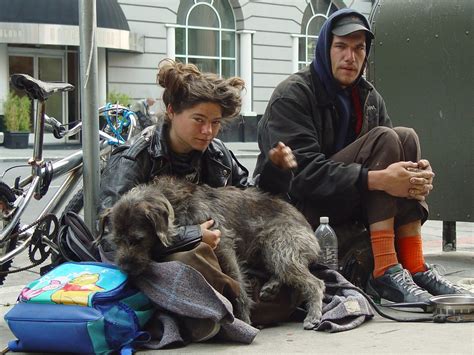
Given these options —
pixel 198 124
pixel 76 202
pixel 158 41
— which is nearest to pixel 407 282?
pixel 198 124

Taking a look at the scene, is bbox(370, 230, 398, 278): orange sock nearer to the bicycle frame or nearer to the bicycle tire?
the bicycle frame

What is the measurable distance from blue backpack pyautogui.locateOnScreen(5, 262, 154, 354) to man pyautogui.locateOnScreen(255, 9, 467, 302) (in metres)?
1.50

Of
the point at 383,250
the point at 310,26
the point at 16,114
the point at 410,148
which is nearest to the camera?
the point at 383,250

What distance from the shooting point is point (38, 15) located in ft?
71.9

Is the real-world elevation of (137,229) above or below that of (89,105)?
below

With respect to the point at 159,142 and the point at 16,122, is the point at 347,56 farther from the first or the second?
the point at 16,122

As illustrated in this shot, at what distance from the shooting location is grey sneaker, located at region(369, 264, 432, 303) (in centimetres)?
448

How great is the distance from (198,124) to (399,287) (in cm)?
148

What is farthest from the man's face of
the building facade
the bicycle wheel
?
the building facade

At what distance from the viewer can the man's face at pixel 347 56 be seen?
4.87 meters

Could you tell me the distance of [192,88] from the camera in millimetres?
4219

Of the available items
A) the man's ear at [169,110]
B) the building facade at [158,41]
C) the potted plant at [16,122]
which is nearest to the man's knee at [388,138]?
the man's ear at [169,110]

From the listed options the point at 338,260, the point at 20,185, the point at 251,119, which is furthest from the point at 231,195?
the point at 251,119

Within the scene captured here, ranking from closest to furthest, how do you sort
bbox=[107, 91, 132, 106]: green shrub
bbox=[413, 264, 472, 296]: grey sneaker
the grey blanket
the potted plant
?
1. the grey blanket
2. bbox=[413, 264, 472, 296]: grey sneaker
3. the potted plant
4. bbox=[107, 91, 132, 106]: green shrub
